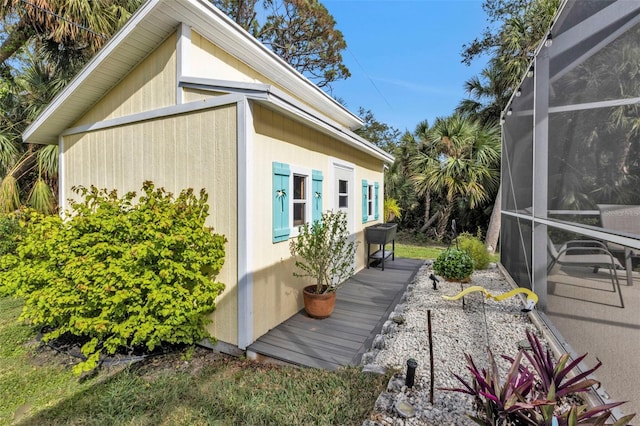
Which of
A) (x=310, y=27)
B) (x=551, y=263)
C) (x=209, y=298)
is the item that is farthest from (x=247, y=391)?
(x=310, y=27)

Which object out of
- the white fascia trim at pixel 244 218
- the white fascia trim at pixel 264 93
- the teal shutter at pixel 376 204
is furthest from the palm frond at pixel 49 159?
the teal shutter at pixel 376 204

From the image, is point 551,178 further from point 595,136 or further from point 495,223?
point 495,223

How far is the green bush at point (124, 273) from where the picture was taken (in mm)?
3041

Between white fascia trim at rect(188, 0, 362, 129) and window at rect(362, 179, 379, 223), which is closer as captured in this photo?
white fascia trim at rect(188, 0, 362, 129)

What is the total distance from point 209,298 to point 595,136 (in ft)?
13.0

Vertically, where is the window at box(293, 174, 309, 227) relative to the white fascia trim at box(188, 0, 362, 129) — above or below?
below

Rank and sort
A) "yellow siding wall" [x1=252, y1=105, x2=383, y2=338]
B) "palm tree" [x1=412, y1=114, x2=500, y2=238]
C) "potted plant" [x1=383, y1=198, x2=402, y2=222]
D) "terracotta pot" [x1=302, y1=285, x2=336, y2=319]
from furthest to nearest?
"potted plant" [x1=383, y1=198, x2=402, y2=222] < "palm tree" [x1=412, y1=114, x2=500, y2=238] < "terracotta pot" [x1=302, y1=285, x2=336, y2=319] < "yellow siding wall" [x1=252, y1=105, x2=383, y2=338]

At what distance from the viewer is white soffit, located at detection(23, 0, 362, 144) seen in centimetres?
386

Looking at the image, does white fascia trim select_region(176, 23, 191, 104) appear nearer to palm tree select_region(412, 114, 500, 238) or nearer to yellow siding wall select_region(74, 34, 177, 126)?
yellow siding wall select_region(74, 34, 177, 126)

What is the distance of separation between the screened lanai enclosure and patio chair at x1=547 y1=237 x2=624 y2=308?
0.03 ft

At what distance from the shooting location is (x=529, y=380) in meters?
1.72

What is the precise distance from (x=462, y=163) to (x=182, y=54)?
953 centimetres

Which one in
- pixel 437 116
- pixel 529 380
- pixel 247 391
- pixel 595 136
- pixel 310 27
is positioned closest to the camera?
pixel 529 380

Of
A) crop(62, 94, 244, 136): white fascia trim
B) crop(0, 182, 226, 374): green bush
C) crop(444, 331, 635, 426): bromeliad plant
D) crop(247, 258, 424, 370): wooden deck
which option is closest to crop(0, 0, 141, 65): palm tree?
crop(62, 94, 244, 136): white fascia trim
